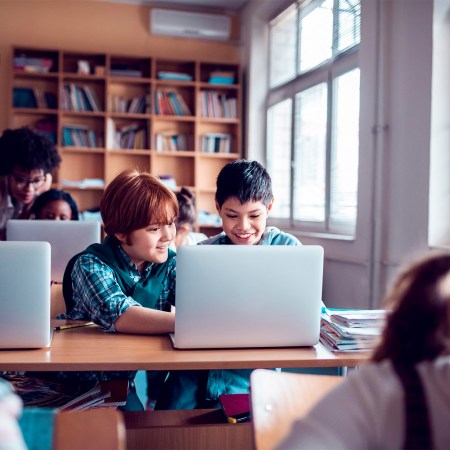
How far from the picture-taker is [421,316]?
2.29ft

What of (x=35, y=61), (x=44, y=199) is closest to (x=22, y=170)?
(x=44, y=199)

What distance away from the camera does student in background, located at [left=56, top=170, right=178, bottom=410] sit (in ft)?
5.16

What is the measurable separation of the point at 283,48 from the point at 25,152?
2.78m

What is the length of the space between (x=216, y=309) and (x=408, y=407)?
770 millimetres

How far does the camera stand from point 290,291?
4.62ft

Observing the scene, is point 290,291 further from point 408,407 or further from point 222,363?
point 408,407

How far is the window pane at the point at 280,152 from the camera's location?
4980mm

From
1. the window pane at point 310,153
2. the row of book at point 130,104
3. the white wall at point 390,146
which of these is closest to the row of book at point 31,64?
the row of book at point 130,104

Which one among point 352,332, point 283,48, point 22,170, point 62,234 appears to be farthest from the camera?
point 283,48

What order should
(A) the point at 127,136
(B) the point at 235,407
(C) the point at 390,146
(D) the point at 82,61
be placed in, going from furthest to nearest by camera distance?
(A) the point at 127,136, (D) the point at 82,61, (C) the point at 390,146, (B) the point at 235,407

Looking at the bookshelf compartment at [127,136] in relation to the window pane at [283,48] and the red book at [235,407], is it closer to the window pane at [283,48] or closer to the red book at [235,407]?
the window pane at [283,48]

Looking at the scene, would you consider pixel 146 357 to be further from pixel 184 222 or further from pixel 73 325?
pixel 184 222

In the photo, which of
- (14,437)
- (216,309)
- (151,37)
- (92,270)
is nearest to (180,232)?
(92,270)

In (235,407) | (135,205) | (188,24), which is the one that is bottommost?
(235,407)
